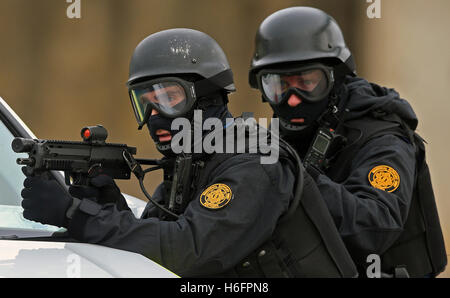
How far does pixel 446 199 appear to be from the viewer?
6.54 m

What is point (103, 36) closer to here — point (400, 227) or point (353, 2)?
point (353, 2)

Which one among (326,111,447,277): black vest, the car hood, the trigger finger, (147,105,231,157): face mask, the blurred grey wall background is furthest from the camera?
the blurred grey wall background

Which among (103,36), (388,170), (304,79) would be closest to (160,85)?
(304,79)

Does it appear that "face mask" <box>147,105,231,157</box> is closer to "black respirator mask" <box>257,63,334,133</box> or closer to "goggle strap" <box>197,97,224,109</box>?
"goggle strap" <box>197,97,224,109</box>

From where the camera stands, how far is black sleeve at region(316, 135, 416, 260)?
2.64 meters

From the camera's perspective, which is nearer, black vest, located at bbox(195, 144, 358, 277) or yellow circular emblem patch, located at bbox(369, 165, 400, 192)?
black vest, located at bbox(195, 144, 358, 277)

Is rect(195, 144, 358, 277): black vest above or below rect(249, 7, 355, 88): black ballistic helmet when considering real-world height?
below

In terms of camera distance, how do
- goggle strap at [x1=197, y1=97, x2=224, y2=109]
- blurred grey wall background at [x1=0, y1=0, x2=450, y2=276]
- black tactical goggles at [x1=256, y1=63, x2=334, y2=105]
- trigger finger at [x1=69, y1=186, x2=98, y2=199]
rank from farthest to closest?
blurred grey wall background at [x1=0, y1=0, x2=450, y2=276] → black tactical goggles at [x1=256, y1=63, x2=334, y2=105] → goggle strap at [x1=197, y1=97, x2=224, y2=109] → trigger finger at [x1=69, y1=186, x2=98, y2=199]

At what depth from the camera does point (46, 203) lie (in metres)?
2.16

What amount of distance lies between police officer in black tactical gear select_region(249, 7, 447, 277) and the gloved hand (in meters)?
0.97

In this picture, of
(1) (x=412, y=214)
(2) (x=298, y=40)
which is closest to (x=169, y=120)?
(2) (x=298, y=40)

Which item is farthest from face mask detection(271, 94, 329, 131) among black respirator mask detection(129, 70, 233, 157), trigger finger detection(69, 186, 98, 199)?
trigger finger detection(69, 186, 98, 199)

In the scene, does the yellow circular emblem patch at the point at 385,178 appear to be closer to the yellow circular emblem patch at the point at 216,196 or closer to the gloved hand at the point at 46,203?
the yellow circular emblem patch at the point at 216,196

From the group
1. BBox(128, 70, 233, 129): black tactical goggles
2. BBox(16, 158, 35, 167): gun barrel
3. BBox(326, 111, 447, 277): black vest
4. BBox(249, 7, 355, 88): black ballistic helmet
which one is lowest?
BBox(326, 111, 447, 277): black vest
